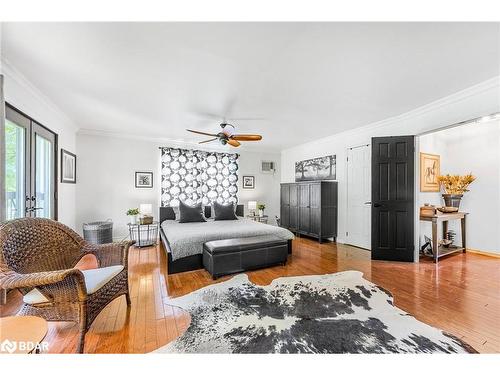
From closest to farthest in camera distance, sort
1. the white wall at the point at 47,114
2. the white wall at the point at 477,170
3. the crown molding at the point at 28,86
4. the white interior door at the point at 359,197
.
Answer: the crown molding at the point at 28,86
the white wall at the point at 47,114
the white wall at the point at 477,170
the white interior door at the point at 359,197

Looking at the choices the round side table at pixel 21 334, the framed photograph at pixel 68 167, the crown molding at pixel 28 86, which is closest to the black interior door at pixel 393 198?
the round side table at pixel 21 334

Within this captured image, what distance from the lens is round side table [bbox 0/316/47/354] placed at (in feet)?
3.50

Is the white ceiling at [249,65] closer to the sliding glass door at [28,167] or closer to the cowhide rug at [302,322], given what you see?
the sliding glass door at [28,167]

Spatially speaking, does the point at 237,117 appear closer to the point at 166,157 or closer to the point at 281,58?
the point at 281,58

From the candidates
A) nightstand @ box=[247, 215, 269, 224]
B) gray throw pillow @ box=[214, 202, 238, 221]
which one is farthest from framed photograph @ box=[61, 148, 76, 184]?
nightstand @ box=[247, 215, 269, 224]

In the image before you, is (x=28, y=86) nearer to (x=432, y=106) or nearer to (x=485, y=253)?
(x=432, y=106)

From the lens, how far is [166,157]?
5.67 m

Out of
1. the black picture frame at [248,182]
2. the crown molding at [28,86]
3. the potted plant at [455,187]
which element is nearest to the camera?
the crown molding at [28,86]

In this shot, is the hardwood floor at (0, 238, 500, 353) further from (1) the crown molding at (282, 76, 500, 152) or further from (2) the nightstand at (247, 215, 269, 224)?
(1) the crown molding at (282, 76, 500, 152)

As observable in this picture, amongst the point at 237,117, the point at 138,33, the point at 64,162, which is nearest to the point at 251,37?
the point at 138,33

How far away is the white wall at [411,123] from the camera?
2.81m

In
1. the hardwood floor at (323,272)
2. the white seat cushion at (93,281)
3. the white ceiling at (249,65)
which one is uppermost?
the white ceiling at (249,65)

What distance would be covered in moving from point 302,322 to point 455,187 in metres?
4.62

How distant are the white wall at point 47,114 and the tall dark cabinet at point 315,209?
515 cm
